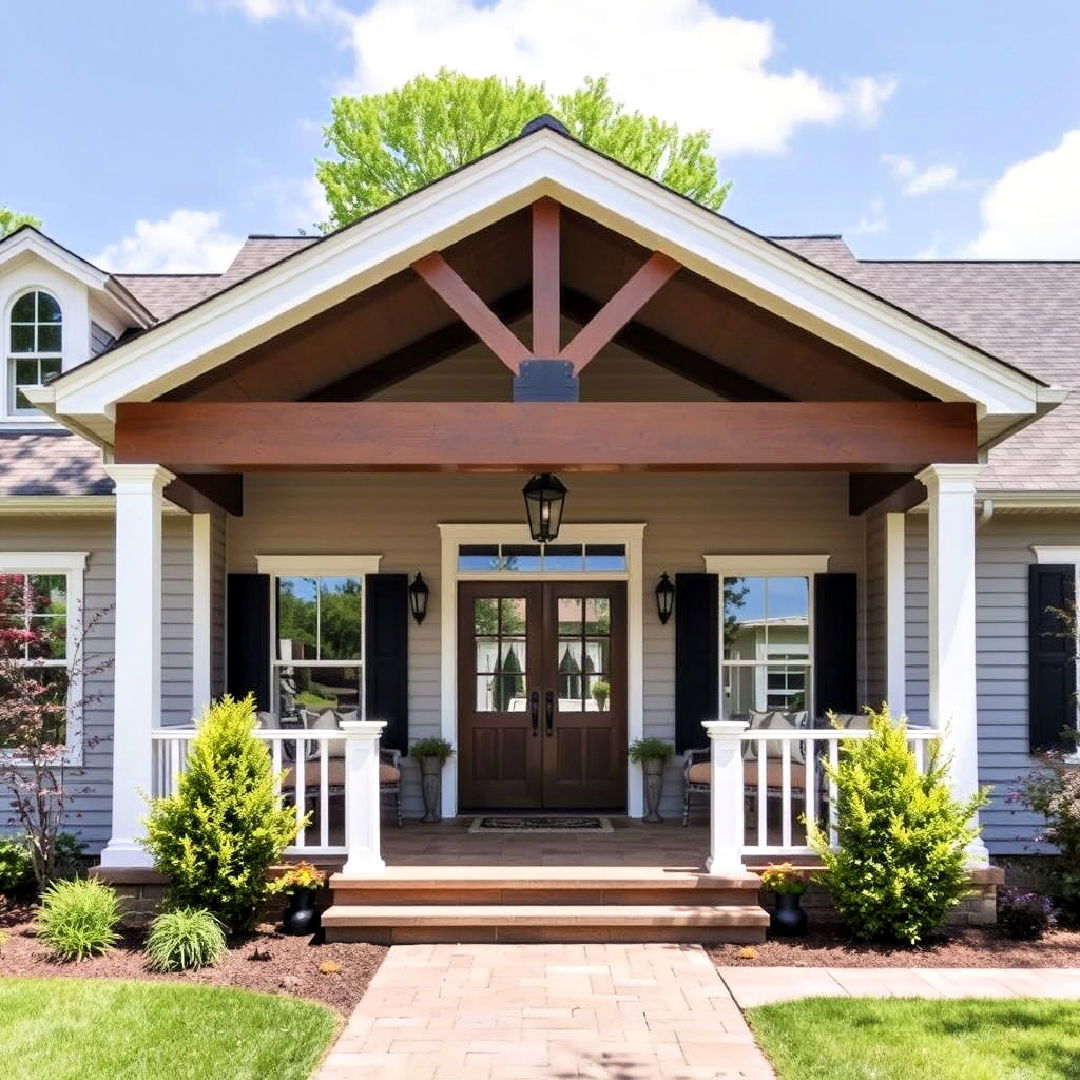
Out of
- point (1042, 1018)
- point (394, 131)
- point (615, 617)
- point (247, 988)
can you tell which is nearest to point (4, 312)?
point (615, 617)

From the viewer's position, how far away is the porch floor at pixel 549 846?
24.3 feet

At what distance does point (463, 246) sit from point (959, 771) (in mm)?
4399

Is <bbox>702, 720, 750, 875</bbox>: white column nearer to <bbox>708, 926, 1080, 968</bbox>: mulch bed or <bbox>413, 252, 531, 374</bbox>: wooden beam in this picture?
<bbox>708, 926, 1080, 968</bbox>: mulch bed

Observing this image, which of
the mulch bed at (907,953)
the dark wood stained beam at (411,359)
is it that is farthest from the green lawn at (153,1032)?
the dark wood stained beam at (411,359)

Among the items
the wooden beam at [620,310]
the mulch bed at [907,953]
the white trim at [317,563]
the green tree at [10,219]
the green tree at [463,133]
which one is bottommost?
the mulch bed at [907,953]

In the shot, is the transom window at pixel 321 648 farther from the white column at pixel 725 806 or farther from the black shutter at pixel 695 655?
the white column at pixel 725 806

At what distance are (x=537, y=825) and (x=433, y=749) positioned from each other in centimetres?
103

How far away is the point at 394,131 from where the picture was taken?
916 inches

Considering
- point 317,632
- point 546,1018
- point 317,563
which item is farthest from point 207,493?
point 546,1018

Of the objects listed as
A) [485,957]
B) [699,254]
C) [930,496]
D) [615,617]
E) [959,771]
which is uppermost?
[699,254]

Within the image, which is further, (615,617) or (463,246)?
(615,617)

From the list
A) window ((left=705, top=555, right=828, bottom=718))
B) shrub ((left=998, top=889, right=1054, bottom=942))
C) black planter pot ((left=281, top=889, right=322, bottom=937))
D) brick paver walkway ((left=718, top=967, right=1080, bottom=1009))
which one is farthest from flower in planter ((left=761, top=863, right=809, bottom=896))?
window ((left=705, top=555, right=828, bottom=718))

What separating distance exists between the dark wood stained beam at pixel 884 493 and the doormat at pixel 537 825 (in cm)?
319

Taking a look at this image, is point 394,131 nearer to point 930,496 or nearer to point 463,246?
point 463,246
